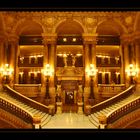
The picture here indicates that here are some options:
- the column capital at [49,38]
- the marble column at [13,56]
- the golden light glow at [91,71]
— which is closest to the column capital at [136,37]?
the golden light glow at [91,71]

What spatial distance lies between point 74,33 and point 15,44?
538cm

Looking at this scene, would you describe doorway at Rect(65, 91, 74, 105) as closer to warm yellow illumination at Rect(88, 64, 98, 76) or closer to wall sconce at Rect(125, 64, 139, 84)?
warm yellow illumination at Rect(88, 64, 98, 76)

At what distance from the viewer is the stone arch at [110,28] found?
2258 centimetres

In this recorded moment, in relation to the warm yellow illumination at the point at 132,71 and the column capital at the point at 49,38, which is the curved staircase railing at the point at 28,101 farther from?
the warm yellow illumination at the point at 132,71

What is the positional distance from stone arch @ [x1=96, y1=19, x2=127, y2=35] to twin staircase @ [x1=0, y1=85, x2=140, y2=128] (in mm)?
5062

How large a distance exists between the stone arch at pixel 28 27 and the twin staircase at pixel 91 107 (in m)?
5.17

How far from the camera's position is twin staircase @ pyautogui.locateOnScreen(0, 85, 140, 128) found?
15133 millimetres

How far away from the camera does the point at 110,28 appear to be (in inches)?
Result: 941

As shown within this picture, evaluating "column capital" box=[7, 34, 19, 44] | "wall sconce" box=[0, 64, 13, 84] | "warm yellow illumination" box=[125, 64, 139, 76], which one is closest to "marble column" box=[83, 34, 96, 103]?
"warm yellow illumination" box=[125, 64, 139, 76]
